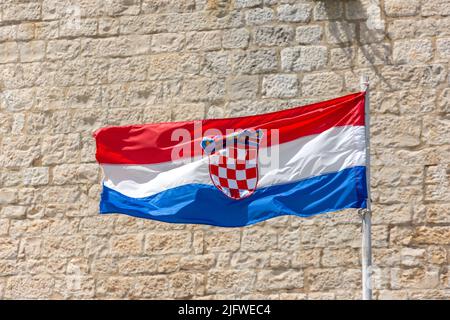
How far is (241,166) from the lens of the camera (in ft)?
23.3

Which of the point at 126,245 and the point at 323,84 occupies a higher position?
the point at 323,84

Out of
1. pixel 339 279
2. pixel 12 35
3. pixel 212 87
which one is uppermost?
pixel 12 35

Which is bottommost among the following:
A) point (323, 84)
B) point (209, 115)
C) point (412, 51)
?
point (209, 115)

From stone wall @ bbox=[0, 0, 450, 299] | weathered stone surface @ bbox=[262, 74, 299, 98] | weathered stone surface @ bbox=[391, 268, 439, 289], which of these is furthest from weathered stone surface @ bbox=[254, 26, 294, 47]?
weathered stone surface @ bbox=[391, 268, 439, 289]

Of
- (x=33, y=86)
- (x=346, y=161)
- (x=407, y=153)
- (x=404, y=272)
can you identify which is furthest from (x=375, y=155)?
(x=33, y=86)

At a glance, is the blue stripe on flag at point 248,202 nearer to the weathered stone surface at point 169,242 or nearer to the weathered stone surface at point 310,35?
the weathered stone surface at point 169,242

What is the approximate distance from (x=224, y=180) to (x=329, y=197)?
0.73 meters

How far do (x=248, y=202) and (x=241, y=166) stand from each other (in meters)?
0.26

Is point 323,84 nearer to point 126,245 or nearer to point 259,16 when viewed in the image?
point 259,16

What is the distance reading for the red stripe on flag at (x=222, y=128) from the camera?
6902mm

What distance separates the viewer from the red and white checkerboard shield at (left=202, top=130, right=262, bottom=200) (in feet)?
23.0

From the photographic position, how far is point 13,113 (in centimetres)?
891

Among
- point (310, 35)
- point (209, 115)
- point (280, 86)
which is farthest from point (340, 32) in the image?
point (209, 115)

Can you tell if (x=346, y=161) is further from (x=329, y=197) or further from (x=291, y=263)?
(x=291, y=263)
